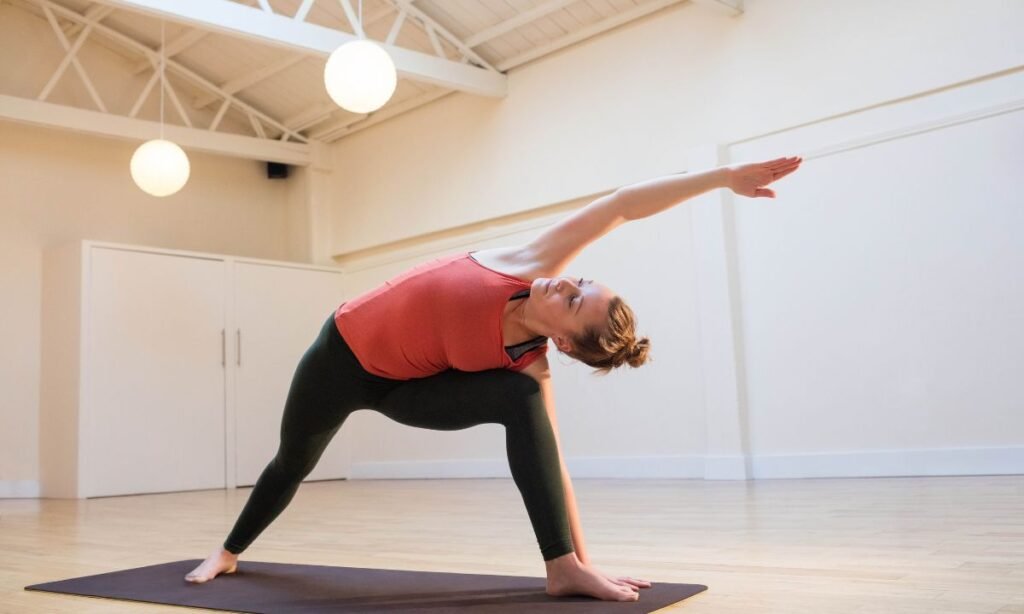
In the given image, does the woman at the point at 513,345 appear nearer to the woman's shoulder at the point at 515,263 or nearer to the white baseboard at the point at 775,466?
the woman's shoulder at the point at 515,263

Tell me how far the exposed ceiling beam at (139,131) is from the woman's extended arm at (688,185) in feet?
20.4

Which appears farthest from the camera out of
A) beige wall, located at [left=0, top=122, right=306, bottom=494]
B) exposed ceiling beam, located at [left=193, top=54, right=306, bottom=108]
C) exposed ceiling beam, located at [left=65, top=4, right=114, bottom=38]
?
exposed ceiling beam, located at [left=193, top=54, right=306, bottom=108]

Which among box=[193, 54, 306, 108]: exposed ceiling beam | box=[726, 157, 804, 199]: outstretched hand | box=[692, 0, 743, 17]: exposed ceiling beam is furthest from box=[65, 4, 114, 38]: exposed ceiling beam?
box=[726, 157, 804, 199]: outstretched hand

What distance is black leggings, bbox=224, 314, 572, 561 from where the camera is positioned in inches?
75.4

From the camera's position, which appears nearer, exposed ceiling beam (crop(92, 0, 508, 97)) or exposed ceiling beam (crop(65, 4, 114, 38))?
exposed ceiling beam (crop(92, 0, 508, 97))

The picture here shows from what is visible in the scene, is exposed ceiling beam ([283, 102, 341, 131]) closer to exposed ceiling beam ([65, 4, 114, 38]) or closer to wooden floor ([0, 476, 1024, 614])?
exposed ceiling beam ([65, 4, 114, 38])

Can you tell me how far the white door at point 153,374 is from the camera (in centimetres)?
693

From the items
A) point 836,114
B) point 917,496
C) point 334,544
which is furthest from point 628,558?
point 836,114

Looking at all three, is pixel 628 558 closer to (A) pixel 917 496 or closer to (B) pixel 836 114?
(A) pixel 917 496

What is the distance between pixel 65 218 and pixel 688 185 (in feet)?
21.9

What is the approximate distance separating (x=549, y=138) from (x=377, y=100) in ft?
7.94

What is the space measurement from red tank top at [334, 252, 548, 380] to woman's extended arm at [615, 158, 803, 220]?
0.97ft

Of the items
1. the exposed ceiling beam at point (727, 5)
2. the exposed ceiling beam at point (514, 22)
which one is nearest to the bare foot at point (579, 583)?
the exposed ceiling beam at point (727, 5)

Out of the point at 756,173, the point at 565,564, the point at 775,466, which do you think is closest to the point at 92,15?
the point at 775,466
